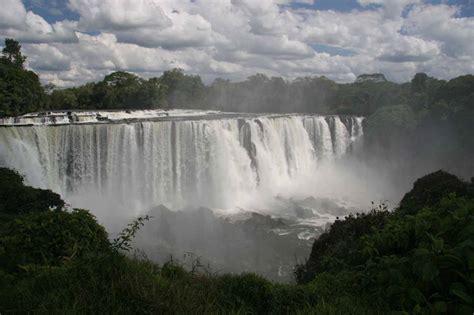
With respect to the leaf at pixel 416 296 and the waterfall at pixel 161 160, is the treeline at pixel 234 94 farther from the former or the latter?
the leaf at pixel 416 296

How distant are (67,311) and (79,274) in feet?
2.11

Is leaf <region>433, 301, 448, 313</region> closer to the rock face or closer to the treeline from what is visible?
the treeline

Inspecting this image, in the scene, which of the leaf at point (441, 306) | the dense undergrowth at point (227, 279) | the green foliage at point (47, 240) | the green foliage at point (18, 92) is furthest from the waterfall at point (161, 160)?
the leaf at point (441, 306)

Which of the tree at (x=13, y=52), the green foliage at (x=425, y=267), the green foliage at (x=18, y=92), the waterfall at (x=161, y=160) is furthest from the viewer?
the tree at (x=13, y=52)

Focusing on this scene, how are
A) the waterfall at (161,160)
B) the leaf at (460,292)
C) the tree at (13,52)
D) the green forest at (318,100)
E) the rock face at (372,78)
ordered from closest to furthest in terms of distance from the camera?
the leaf at (460,292), the waterfall at (161,160), the green forest at (318,100), the tree at (13,52), the rock face at (372,78)

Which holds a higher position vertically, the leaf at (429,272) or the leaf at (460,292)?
the leaf at (429,272)

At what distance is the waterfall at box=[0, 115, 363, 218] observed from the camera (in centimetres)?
1753

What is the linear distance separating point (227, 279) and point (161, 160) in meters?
15.1

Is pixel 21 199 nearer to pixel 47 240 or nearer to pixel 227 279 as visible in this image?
pixel 47 240

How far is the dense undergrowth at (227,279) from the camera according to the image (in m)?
3.66

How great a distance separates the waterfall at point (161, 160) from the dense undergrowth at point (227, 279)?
40.6 feet

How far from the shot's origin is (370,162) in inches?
1220

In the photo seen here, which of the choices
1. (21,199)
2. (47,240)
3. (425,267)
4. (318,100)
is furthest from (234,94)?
(425,267)

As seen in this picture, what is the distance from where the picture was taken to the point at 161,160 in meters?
19.9
